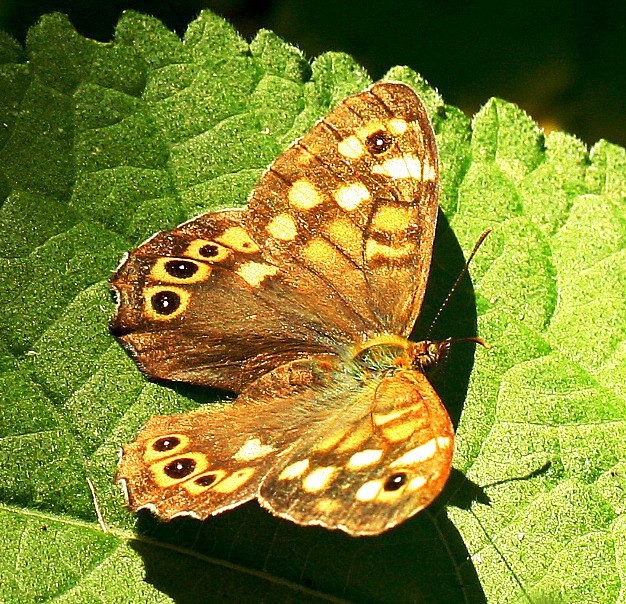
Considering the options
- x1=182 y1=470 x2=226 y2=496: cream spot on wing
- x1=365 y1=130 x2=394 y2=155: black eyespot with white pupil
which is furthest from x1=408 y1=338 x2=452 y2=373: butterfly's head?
x1=182 y1=470 x2=226 y2=496: cream spot on wing

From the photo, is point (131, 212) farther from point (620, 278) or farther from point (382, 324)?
point (620, 278)

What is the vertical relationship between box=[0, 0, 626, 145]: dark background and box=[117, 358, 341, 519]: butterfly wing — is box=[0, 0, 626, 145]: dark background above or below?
above

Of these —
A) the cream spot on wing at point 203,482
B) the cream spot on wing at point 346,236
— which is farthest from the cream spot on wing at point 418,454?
the cream spot on wing at point 346,236

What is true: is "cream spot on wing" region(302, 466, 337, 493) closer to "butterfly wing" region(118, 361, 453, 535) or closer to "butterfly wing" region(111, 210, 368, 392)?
"butterfly wing" region(118, 361, 453, 535)

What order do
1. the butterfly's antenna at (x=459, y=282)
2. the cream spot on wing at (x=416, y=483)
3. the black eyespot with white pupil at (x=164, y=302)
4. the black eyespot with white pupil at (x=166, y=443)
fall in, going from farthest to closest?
the butterfly's antenna at (x=459, y=282) < the black eyespot with white pupil at (x=164, y=302) < the black eyespot with white pupil at (x=166, y=443) < the cream spot on wing at (x=416, y=483)

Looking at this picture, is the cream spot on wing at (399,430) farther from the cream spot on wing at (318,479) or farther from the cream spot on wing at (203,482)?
the cream spot on wing at (203,482)
